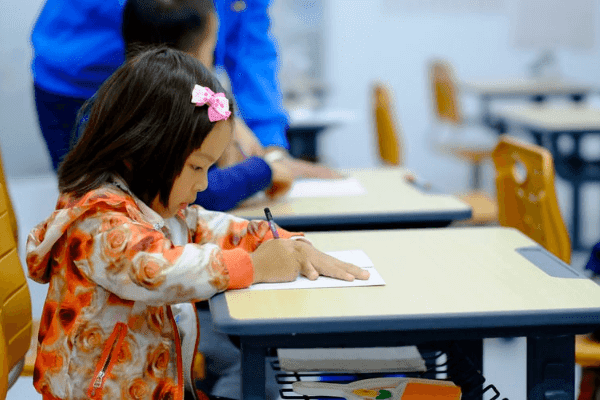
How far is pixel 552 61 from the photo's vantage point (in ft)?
18.7

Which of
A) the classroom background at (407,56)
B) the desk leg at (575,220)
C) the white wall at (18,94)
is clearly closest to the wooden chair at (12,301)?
the white wall at (18,94)

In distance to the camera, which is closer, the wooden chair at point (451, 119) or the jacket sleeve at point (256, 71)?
the jacket sleeve at point (256, 71)

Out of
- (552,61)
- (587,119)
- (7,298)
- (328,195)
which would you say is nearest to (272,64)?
(328,195)

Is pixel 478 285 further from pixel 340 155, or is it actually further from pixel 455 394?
pixel 340 155

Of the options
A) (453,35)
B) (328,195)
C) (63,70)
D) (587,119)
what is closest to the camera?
(63,70)

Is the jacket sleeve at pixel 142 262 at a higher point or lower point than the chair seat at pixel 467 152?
higher

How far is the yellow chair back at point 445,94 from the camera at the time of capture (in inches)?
197

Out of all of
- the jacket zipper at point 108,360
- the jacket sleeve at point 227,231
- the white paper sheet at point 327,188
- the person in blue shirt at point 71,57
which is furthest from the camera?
the white paper sheet at point 327,188

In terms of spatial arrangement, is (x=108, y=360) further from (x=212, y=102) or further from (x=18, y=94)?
(x=18, y=94)

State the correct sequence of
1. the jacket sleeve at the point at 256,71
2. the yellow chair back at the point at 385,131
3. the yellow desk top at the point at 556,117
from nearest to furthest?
the jacket sleeve at the point at 256,71 → the yellow chair back at the point at 385,131 → the yellow desk top at the point at 556,117

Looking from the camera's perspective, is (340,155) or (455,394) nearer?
(455,394)

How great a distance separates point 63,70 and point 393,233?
83 cm

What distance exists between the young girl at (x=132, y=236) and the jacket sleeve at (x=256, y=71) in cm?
98

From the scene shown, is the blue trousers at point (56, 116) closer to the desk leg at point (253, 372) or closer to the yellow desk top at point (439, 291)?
the yellow desk top at point (439, 291)
